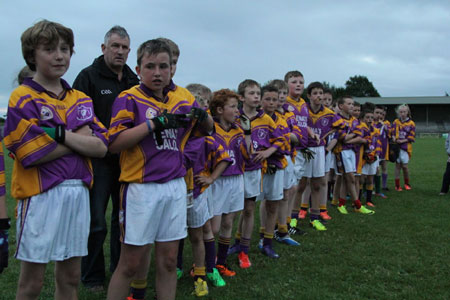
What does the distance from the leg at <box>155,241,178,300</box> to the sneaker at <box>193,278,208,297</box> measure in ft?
3.11

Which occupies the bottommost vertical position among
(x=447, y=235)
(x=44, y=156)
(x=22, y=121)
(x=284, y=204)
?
(x=447, y=235)

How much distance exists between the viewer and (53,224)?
242 centimetres

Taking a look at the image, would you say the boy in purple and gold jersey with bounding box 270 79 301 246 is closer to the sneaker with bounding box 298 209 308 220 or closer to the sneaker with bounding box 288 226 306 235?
the sneaker with bounding box 288 226 306 235

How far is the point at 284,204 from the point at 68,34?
4010 mm

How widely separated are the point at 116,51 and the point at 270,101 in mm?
2094

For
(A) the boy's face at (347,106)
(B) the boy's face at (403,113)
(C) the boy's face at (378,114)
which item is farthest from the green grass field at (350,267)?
(B) the boy's face at (403,113)

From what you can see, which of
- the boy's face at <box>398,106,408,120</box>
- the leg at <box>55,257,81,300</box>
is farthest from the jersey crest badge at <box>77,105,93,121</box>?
the boy's face at <box>398,106,408,120</box>

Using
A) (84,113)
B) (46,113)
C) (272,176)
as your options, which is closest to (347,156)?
(272,176)

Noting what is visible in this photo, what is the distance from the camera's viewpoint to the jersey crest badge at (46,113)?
2.47 meters

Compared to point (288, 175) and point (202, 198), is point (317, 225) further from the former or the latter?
point (202, 198)

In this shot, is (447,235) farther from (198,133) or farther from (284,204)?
(198,133)

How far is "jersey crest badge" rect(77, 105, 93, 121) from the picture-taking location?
8.64 ft

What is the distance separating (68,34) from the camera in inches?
103

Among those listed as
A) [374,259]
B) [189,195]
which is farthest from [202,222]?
[374,259]
